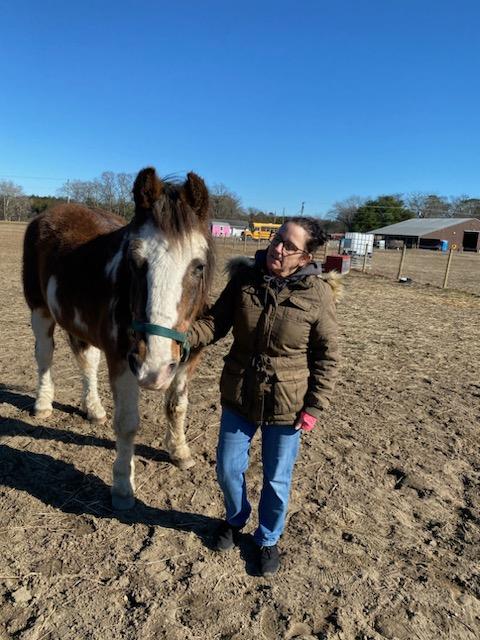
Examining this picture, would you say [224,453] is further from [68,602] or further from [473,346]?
[473,346]

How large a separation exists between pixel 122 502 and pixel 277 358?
155 cm

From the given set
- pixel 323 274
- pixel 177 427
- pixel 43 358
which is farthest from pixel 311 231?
pixel 43 358

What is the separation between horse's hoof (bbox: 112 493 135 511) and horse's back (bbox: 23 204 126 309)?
1.94m

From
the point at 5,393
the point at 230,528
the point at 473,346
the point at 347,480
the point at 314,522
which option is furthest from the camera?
the point at 473,346

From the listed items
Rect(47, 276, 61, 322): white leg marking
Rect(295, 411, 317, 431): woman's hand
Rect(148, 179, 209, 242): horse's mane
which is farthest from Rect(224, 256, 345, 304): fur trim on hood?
Rect(47, 276, 61, 322): white leg marking

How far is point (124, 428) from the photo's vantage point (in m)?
2.96

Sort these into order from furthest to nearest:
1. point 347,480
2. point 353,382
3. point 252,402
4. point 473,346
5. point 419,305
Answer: point 419,305 < point 473,346 < point 353,382 < point 347,480 < point 252,402

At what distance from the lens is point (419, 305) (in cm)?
1144

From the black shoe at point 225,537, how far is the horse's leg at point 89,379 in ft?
6.31

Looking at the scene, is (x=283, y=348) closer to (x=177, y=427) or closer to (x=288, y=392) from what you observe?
(x=288, y=392)

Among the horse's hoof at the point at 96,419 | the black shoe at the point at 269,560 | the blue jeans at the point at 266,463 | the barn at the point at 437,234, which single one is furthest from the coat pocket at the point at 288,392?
the barn at the point at 437,234

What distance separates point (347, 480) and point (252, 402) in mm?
1509

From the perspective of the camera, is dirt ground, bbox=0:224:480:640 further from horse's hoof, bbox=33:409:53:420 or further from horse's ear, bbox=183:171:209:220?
horse's ear, bbox=183:171:209:220

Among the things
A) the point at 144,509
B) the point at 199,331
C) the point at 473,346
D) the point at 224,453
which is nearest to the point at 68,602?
the point at 144,509
